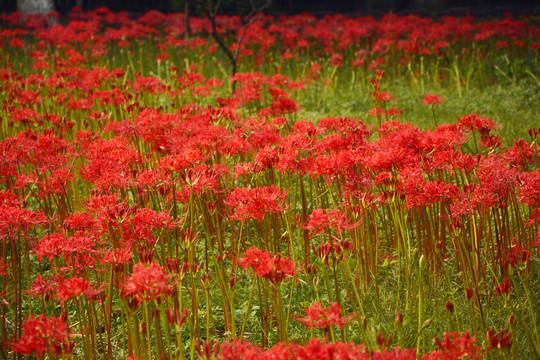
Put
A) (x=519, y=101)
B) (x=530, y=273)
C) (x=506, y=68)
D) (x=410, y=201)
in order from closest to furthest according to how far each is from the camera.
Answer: (x=410, y=201) < (x=530, y=273) < (x=519, y=101) < (x=506, y=68)

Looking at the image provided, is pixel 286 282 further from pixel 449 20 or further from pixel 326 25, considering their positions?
pixel 326 25

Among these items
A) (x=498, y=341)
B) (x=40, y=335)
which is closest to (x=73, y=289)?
(x=40, y=335)

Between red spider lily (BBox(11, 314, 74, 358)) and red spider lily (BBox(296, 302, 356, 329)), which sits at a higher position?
red spider lily (BBox(296, 302, 356, 329))

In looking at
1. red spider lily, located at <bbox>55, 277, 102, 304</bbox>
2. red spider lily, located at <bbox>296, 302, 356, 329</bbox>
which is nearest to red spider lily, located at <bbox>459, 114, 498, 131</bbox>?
red spider lily, located at <bbox>296, 302, 356, 329</bbox>

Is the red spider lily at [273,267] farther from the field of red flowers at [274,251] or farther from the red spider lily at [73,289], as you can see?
the red spider lily at [73,289]

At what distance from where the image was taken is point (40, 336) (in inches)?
67.3

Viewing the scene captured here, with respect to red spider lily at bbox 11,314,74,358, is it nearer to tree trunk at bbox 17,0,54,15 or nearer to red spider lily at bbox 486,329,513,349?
red spider lily at bbox 486,329,513,349

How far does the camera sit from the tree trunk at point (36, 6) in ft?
51.5

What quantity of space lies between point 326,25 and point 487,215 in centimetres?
958

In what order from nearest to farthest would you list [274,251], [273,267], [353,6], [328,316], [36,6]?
1. [328,316]
2. [273,267]
3. [274,251]
4. [36,6]
5. [353,6]

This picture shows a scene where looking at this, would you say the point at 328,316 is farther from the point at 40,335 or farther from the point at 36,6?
the point at 36,6

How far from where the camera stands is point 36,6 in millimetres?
15836

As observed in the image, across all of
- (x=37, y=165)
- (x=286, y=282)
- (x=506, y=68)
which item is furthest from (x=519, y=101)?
(x=37, y=165)

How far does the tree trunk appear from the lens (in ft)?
51.5
